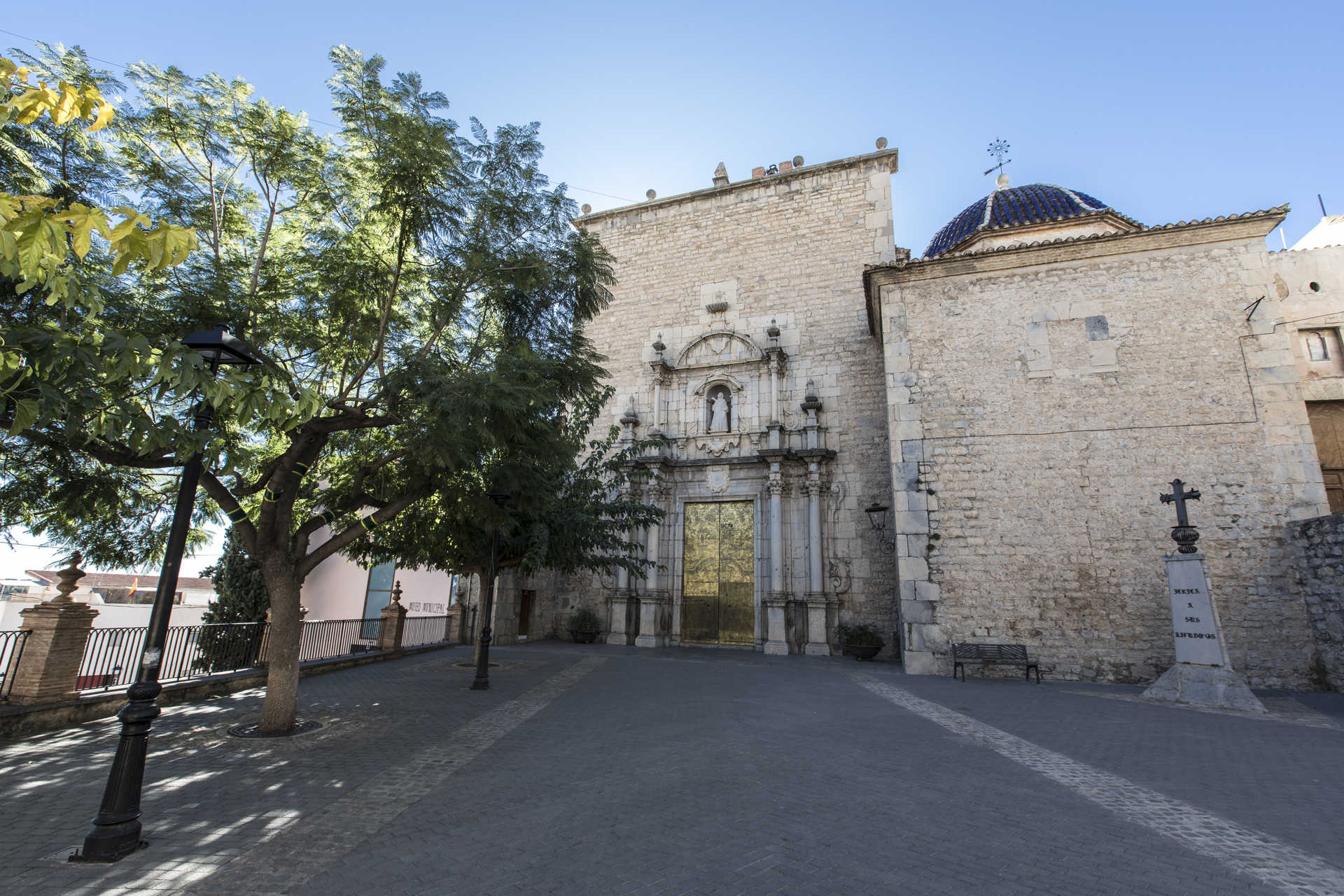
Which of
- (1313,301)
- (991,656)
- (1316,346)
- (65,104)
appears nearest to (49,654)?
(65,104)

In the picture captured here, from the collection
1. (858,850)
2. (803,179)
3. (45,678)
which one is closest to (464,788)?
(858,850)

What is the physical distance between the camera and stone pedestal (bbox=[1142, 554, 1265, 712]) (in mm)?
8609

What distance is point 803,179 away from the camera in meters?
18.9

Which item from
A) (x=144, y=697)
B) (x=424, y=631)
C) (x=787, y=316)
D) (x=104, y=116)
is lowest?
(x=424, y=631)

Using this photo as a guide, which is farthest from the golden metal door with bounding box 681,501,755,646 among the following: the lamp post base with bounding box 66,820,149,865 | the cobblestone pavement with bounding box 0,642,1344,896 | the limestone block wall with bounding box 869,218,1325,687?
the lamp post base with bounding box 66,820,149,865

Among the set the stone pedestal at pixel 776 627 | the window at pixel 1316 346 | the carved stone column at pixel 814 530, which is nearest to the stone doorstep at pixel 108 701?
the stone pedestal at pixel 776 627

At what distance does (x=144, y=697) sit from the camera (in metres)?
3.84

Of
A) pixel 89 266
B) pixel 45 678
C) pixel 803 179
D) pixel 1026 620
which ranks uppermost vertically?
pixel 803 179

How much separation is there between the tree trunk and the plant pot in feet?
38.2

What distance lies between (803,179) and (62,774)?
20.5 m

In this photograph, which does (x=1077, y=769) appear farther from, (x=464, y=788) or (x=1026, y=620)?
(x=1026, y=620)

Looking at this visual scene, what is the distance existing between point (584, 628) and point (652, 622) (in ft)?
6.78

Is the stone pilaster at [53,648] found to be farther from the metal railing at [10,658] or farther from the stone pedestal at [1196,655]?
the stone pedestal at [1196,655]

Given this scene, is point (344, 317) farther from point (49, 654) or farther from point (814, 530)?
point (814, 530)
